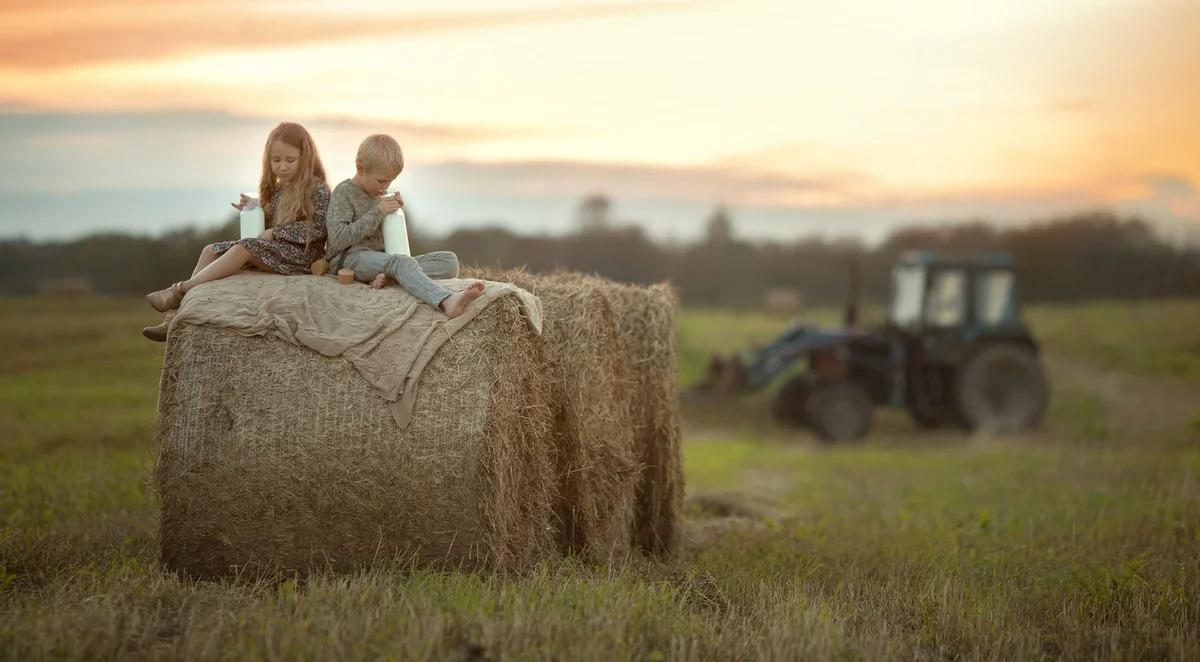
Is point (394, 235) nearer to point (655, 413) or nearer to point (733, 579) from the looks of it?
point (655, 413)

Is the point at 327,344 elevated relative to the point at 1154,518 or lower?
elevated

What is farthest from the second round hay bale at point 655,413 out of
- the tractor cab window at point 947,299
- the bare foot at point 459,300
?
the tractor cab window at point 947,299

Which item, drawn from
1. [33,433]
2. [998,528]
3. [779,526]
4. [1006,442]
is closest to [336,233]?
[779,526]

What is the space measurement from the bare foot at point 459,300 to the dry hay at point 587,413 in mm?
587

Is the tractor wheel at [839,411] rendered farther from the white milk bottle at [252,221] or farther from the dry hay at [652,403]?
the white milk bottle at [252,221]

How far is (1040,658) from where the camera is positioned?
4.50 meters

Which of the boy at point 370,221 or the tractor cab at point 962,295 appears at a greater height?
the boy at point 370,221

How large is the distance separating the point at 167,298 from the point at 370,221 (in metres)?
1.09

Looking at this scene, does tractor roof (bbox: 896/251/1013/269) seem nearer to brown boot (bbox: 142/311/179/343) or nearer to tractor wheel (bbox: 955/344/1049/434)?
tractor wheel (bbox: 955/344/1049/434)

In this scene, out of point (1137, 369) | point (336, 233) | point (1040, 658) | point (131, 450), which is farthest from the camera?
point (1137, 369)

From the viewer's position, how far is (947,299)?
A: 17484 mm

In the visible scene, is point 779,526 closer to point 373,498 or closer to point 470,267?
point 470,267

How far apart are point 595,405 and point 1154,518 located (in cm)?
462

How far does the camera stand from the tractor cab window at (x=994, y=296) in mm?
17484
